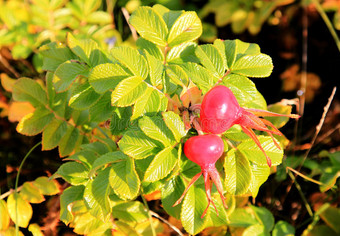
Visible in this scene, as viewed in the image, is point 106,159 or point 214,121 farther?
point 106,159

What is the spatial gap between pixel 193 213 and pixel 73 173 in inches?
14.4

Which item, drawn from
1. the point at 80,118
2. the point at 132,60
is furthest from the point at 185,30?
the point at 80,118

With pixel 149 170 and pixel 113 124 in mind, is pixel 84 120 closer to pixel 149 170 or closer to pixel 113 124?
pixel 113 124

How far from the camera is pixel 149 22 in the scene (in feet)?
3.43

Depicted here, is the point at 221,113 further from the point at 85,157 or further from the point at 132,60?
the point at 85,157

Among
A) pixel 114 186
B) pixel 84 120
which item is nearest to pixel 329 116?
pixel 84 120

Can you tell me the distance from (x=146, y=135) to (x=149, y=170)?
103 mm

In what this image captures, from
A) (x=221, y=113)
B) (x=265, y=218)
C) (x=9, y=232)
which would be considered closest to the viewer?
(x=221, y=113)

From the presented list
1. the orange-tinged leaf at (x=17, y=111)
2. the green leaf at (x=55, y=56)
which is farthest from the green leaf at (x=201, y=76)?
the orange-tinged leaf at (x=17, y=111)

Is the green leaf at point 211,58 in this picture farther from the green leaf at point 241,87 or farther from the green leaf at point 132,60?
the green leaf at point 132,60

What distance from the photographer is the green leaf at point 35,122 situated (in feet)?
4.33

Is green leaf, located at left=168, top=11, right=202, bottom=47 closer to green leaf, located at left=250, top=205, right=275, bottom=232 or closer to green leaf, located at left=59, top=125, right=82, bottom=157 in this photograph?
green leaf, located at left=59, top=125, right=82, bottom=157

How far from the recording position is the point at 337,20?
81.7 inches

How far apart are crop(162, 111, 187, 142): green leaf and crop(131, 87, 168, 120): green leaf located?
3.8 inches
